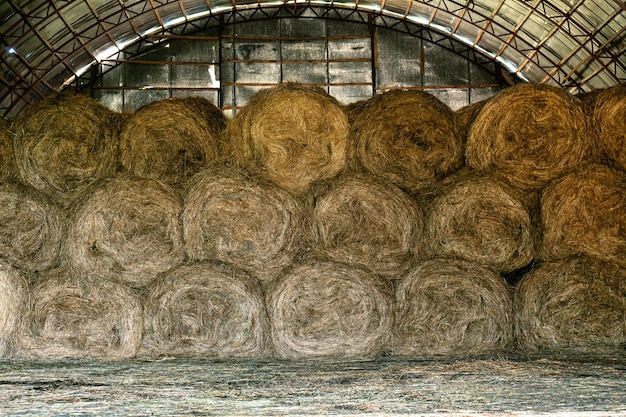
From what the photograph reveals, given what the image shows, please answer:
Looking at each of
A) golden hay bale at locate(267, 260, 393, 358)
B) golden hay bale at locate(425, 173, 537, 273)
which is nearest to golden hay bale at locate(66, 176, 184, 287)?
golden hay bale at locate(267, 260, 393, 358)

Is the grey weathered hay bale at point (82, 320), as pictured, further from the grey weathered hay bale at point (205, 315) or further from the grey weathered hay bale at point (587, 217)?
the grey weathered hay bale at point (587, 217)

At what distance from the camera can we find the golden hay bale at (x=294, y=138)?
614 cm

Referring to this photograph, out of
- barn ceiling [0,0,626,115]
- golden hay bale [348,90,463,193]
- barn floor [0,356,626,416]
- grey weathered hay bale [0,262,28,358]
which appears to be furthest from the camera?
barn ceiling [0,0,626,115]

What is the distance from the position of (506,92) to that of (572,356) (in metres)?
2.30

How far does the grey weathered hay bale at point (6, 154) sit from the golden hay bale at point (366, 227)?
8.58 feet

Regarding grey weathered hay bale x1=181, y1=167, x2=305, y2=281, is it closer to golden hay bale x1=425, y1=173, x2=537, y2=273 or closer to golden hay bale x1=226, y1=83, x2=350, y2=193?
golden hay bale x1=226, y1=83, x2=350, y2=193

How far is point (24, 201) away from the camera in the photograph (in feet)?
19.7

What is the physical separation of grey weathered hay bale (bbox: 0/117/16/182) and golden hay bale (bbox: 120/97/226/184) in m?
0.92

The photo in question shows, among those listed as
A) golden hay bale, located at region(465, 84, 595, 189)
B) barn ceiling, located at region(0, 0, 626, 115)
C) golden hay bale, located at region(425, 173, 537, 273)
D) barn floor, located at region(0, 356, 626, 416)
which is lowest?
barn floor, located at region(0, 356, 626, 416)

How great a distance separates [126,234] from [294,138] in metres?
1.64

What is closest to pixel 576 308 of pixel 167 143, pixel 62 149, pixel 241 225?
pixel 241 225

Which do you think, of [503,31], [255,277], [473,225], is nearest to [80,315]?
[255,277]

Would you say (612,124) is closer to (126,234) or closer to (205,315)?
(205,315)

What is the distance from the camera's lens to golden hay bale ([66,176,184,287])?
6020mm
